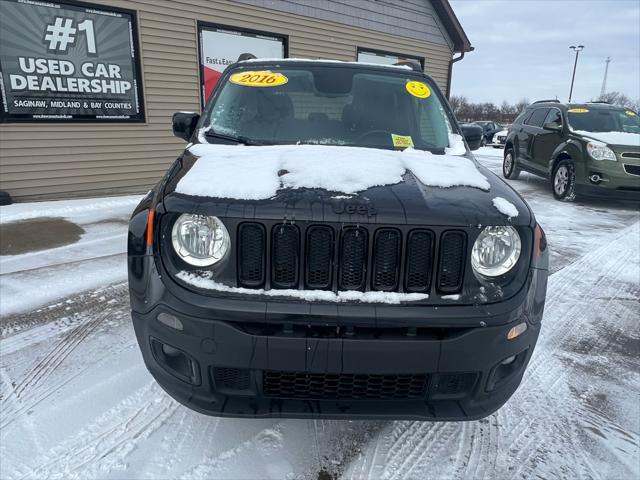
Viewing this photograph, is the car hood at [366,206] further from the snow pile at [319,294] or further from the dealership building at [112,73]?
the dealership building at [112,73]

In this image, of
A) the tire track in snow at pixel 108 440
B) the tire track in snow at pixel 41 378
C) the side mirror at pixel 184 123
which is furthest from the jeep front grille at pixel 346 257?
the side mirror at pixel 184 123

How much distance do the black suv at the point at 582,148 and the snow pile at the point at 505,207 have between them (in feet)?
23.5

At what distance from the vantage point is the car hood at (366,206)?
170cm

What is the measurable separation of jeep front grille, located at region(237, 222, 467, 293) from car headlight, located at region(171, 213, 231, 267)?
0.11m

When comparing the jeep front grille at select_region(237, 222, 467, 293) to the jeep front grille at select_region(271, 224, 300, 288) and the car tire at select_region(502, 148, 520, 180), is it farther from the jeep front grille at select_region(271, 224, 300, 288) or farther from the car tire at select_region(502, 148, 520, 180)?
the car tire at select_region(502, 148, 520, 180)

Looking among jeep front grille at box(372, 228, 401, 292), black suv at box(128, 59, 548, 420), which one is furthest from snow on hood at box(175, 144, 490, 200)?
jeep front grille at box(372, 228, 401, 292)

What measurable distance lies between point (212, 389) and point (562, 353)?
2.48m

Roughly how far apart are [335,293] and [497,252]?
715 mm

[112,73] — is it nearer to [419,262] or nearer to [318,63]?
[318,63]

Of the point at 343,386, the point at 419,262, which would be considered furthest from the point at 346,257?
the point at 343,386

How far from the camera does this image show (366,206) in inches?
68.4

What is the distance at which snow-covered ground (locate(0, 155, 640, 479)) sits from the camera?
6.51 ft

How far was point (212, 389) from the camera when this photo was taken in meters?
1.79

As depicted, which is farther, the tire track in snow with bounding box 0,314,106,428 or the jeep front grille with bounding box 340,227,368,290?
the tire track in snow with bounding box 0,314,106,428
